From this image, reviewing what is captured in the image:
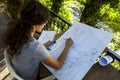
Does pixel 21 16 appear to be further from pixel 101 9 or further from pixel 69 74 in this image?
pixel 101 9

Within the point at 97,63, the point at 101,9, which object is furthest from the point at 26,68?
the point at 101,9

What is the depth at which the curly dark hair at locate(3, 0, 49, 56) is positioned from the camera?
1757 millimetres

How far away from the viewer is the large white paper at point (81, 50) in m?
1.76

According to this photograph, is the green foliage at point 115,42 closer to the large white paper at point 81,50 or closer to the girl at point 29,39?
the large white paper at point 81,50

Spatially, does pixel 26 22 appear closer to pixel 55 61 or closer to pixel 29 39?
pixel 29 39

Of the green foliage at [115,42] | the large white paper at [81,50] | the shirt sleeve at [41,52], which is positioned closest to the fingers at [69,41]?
the large white paper at [81,50]

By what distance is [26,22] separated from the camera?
1.77 meters

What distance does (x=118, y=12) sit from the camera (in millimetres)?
7281

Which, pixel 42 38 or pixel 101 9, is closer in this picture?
pixel 42 38

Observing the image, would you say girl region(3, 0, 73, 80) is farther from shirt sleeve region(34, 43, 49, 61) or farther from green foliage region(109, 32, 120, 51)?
green foliage region(109, 32, 120, 51)

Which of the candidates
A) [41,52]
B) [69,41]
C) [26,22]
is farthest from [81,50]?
[26,22]

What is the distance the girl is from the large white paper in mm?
59

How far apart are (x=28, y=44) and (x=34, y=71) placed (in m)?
0.29

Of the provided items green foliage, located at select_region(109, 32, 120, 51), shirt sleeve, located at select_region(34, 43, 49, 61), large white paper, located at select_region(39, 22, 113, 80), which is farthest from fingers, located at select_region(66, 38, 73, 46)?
green foliage, located at select_region(109, 32, 120, 51)
